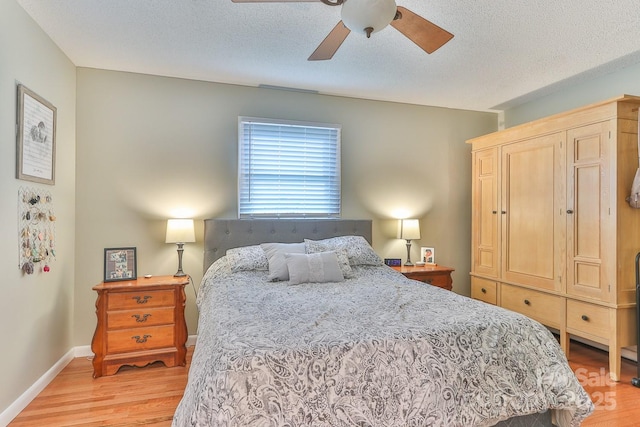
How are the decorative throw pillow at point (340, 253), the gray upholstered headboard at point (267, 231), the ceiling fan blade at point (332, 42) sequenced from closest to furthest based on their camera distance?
the ceiling fan blade at point (332, 42) < the decorative throw pillow at point (340, 253) < the gray upholstered headboard at point (267, 231)

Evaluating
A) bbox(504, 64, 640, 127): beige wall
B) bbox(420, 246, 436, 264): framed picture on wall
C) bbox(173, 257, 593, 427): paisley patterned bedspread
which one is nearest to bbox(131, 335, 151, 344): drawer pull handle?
bbox(173, 257, 593, 427): paisley patterned bedspread

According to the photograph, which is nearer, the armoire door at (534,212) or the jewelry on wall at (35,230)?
the jewelry on wall at (35,230)

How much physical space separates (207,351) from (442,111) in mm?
3851

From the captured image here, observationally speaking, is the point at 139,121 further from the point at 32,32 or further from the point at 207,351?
the point at 207,351

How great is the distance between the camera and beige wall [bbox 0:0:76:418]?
209 centimetres

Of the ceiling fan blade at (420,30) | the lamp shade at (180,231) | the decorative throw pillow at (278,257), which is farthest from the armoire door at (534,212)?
the lamp shade at (180,231)

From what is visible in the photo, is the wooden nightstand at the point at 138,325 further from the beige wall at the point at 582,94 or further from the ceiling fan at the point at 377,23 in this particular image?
the beige wall at the point at 582,94

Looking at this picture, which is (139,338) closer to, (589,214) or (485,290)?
(485,290)

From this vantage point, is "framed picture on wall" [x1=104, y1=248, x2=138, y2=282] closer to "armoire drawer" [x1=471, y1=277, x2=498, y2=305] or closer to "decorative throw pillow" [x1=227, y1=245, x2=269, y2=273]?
"decorative throw pillow" [x1=227, y1=245, x2=269, y2=273]

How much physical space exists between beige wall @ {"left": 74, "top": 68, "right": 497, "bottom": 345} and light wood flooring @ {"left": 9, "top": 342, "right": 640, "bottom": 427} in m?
0.63

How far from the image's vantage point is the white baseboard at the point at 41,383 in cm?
211

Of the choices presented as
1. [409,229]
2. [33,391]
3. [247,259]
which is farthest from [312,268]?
[33,391]

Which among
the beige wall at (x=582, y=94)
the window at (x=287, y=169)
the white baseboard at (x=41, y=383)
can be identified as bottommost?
the white baseboard at (x=41, y=383)

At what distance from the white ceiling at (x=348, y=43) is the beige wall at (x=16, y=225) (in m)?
0.21
